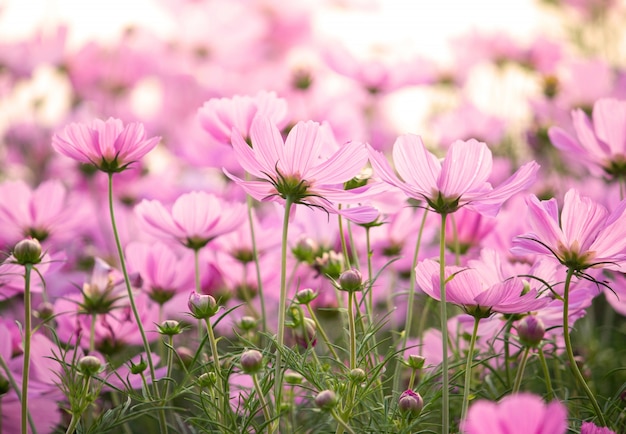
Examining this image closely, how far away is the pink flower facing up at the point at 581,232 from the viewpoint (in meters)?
0.52

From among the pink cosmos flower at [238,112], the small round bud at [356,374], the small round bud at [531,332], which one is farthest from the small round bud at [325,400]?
the pink cosmos flower at [238,112]

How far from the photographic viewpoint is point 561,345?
2.24ft

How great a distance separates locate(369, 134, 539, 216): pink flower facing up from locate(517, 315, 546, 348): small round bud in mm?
81

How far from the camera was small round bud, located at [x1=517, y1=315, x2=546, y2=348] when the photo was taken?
0.54 m

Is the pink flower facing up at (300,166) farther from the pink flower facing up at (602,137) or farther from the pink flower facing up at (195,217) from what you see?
the pink flower facing up at (602,137)

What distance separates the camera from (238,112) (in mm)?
675

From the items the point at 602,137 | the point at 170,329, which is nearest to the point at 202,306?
the point at 170,329

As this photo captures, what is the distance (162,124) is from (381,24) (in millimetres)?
597

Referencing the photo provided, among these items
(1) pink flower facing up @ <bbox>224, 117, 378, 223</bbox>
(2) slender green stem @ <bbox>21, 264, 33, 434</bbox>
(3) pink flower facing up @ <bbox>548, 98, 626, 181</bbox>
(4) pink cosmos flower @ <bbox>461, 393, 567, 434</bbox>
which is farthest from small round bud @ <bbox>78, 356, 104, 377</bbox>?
(3) pink flower facing up @ <bbox>548, 98, 626, 181</bbox>

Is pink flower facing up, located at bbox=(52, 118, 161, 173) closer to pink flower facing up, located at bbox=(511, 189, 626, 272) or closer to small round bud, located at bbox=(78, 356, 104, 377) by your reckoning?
small round bud, located at bbox=(78, 356, 104, 377)

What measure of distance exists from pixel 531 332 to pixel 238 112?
0.29 m

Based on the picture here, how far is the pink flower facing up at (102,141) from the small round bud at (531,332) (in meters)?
0.28

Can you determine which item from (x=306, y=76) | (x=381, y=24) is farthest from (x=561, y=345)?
(x=381, y=24)

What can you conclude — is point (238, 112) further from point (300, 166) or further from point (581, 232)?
point (581, 232)
